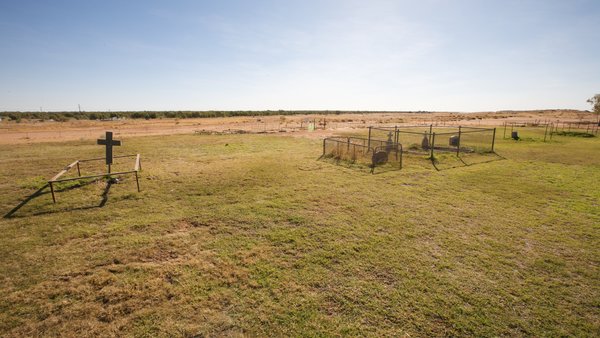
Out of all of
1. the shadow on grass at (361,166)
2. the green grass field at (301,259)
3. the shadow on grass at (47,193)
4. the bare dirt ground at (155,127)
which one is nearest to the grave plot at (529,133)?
the green grass field at (301,259)

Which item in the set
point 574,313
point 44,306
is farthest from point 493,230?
point 44,306

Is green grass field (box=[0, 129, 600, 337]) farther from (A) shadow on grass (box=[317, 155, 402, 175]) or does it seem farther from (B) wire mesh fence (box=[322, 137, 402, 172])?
(B) wire mesh fence (box=[322, 137, 402, 172])

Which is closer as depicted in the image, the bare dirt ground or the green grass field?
the green grass field

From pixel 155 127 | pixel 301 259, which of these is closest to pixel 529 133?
pixel 301 259

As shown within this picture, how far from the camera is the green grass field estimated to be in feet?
13.3

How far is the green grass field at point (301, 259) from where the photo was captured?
4059 mm

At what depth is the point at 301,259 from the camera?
562cm

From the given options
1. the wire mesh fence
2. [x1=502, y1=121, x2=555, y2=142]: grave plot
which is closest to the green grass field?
the wire mesh fence

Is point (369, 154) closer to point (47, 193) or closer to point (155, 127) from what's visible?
point (47, 193)

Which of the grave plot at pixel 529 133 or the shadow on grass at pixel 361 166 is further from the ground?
the grave plot at pixel 529 133

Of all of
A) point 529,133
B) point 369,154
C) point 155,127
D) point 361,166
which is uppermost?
point 155,127

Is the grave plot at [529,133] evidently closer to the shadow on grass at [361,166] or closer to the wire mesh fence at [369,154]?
the wire mesh fence at [369,154]

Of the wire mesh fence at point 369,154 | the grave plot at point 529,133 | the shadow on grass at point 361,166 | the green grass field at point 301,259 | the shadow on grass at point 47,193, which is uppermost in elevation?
the grave plot at point 529,133

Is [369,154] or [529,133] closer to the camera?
[369,154]
